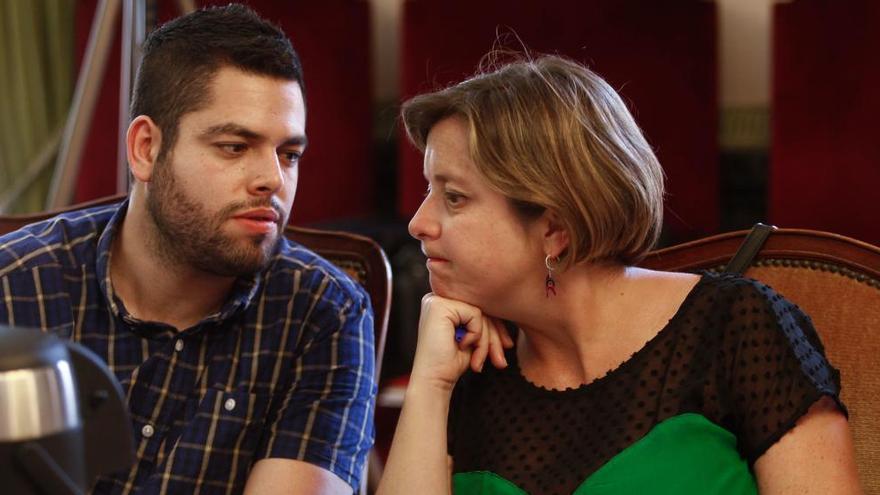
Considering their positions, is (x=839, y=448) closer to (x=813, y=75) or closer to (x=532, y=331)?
(x=532, y=331)

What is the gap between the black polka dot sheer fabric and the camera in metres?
1.25

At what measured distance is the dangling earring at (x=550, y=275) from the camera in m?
1.36

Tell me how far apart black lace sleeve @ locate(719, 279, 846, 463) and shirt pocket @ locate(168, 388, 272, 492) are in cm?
63

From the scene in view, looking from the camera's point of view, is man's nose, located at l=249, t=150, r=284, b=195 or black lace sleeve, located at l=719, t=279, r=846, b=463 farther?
man's nose, located at l=249, t=150, r=284, b=195

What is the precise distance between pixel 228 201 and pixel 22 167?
198 cm

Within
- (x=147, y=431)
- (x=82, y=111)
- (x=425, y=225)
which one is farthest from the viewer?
(x=82, y=111)

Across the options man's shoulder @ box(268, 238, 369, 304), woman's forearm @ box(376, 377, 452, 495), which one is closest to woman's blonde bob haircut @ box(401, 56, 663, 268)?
woman's forearm @ box(376, 377, 452, 495)

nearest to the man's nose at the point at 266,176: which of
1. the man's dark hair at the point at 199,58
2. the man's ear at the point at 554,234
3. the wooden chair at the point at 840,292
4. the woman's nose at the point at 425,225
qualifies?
the man's dark hair at the point at 199,58

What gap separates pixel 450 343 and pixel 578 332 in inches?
6.1

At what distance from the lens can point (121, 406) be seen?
778 millimetres

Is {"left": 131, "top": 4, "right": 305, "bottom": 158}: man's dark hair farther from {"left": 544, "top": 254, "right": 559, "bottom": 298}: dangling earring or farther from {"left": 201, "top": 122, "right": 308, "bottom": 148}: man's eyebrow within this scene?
{"left": 544, "top": 254, "right": 559, "bottom": 298}: dangling earring

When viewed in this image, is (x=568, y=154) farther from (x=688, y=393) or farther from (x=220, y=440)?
(x=220, y=440)

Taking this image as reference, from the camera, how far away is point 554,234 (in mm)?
1358

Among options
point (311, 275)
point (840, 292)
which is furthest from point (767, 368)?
point (311, 275)
